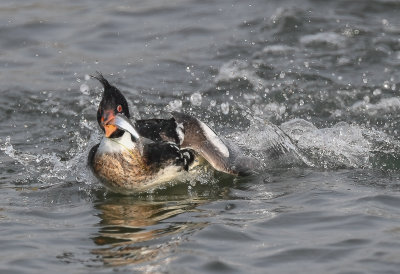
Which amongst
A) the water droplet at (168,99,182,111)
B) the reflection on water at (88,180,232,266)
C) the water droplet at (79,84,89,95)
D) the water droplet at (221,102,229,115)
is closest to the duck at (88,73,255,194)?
the reflection on water at (88,180,232,266)

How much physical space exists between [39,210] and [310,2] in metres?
6.85

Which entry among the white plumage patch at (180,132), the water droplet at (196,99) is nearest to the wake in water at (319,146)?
the white plumage patch at (180,132)

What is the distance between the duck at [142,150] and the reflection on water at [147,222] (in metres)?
0.16

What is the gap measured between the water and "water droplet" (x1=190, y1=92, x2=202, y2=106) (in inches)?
0.8

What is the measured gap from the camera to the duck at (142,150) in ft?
22.3

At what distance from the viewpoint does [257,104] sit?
32.5 ft

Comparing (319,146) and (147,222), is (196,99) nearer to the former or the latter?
(319,146)

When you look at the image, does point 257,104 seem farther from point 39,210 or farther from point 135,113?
point 39,210

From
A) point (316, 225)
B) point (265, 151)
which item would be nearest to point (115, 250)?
point (316, 225)

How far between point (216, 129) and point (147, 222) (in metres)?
2.95

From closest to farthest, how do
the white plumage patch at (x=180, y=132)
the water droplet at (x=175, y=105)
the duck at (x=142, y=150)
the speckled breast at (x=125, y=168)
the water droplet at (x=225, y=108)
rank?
the duck at (x=142, y=150), the speckled breast at (x=125, y=168), the white plumage patch at (x=180, y=132), the water droplet at (x=225, y=108), the water droplet at (x=175, y=105)

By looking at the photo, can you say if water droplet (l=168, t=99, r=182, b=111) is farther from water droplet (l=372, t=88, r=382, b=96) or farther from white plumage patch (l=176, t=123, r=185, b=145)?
white plumage patch (l=176, t=123, r=185, b=145)

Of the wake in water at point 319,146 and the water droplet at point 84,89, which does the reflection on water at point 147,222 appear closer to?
the wake in water at point 319,146

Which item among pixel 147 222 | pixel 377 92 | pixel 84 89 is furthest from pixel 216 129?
pixel 147 222
